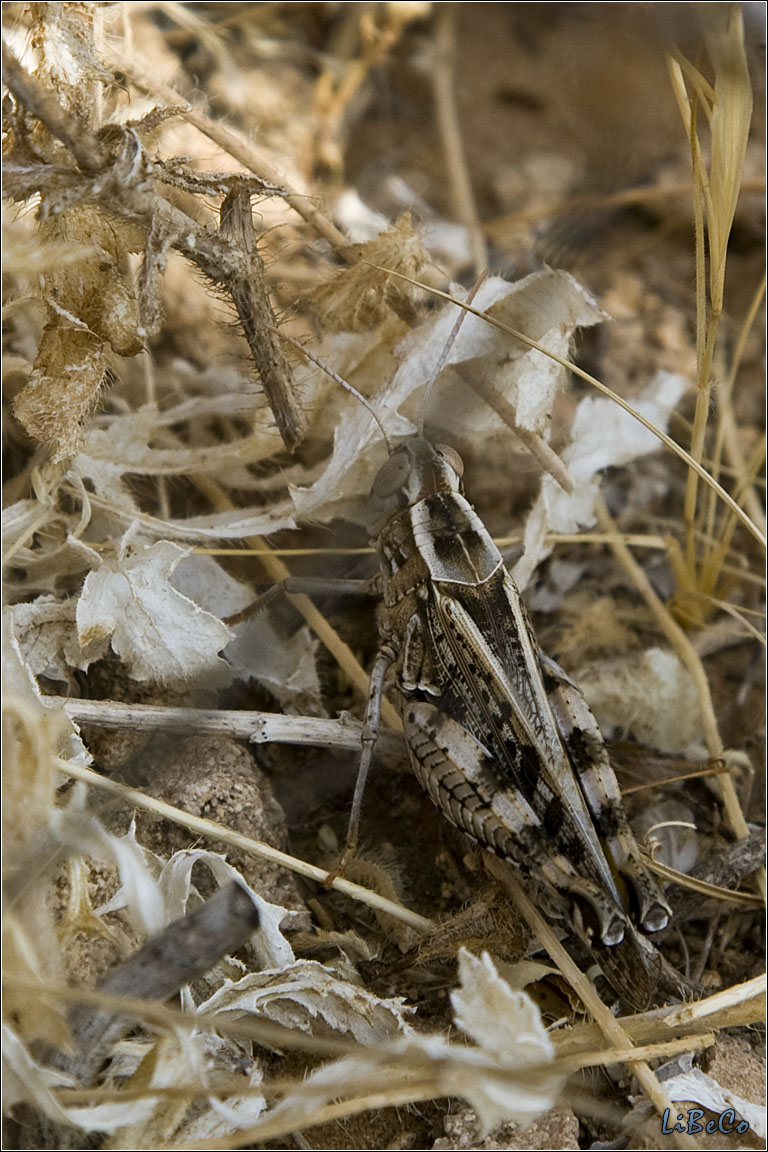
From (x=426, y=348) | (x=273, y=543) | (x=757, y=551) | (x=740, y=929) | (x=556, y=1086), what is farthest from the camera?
(x=757, y=551)

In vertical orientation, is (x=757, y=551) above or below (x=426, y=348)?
below

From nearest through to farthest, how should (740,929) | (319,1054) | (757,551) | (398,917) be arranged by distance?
1. (319,1054)
2. (398,917)
3. (740,929)
4. (757,551)

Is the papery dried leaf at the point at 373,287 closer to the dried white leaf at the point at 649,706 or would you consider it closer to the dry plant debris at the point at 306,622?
the dry plant debris at the point at 306,622

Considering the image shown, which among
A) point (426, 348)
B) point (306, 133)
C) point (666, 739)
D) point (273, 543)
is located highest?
point (306, 133)

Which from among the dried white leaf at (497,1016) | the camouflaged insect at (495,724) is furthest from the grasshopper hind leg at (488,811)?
the dried white leaf at (497,1016)

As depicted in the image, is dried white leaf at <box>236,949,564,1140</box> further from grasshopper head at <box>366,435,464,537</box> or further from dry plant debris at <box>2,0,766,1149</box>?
grasshopper head at <box>366,435,464,537</box>

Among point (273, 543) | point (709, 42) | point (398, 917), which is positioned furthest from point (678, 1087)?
point (709, 42)

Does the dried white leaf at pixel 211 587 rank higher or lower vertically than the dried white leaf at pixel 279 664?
higher

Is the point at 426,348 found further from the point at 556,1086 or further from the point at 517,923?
the point at 556,1086
